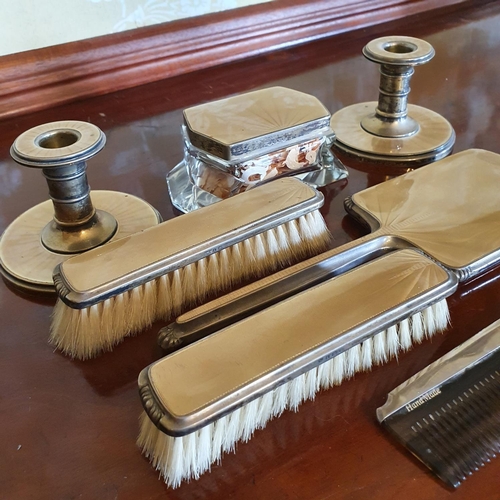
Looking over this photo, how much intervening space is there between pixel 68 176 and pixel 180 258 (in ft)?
0.34

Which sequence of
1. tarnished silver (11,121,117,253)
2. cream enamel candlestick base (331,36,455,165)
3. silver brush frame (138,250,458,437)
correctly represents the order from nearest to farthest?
silver brush frame (138,250,458,437) → tarnished silver (11,121,117,253) → cream enamel candlestick base (331,36,455,165)

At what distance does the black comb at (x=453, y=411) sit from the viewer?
299 millimetres

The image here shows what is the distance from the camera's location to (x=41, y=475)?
0.99 feet

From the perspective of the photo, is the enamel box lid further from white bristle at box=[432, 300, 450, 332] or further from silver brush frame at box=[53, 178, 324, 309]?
white bristle at box=[432, 300, 450, 332]

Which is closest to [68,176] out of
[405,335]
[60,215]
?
[60,215]

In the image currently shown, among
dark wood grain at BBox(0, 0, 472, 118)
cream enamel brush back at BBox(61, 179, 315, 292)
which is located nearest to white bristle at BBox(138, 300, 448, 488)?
cream enamel brush back at BBox(61, 179, 315, 292)

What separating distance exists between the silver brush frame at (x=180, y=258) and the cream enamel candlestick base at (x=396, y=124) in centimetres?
15

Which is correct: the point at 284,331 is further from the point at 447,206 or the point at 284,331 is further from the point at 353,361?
the point at 447,206

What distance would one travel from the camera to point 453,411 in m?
0.32

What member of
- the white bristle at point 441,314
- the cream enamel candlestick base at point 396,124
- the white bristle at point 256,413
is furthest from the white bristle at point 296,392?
the cream enamel candlestick base at point 396,124

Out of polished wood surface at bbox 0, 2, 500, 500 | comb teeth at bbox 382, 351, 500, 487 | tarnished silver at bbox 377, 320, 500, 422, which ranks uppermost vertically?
tarnished silver at bbox 377, 320, 500, 422

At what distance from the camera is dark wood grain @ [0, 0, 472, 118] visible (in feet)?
2.06

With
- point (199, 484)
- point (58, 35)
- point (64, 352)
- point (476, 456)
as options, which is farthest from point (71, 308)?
point (58, 35)

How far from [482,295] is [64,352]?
0.30 metres
